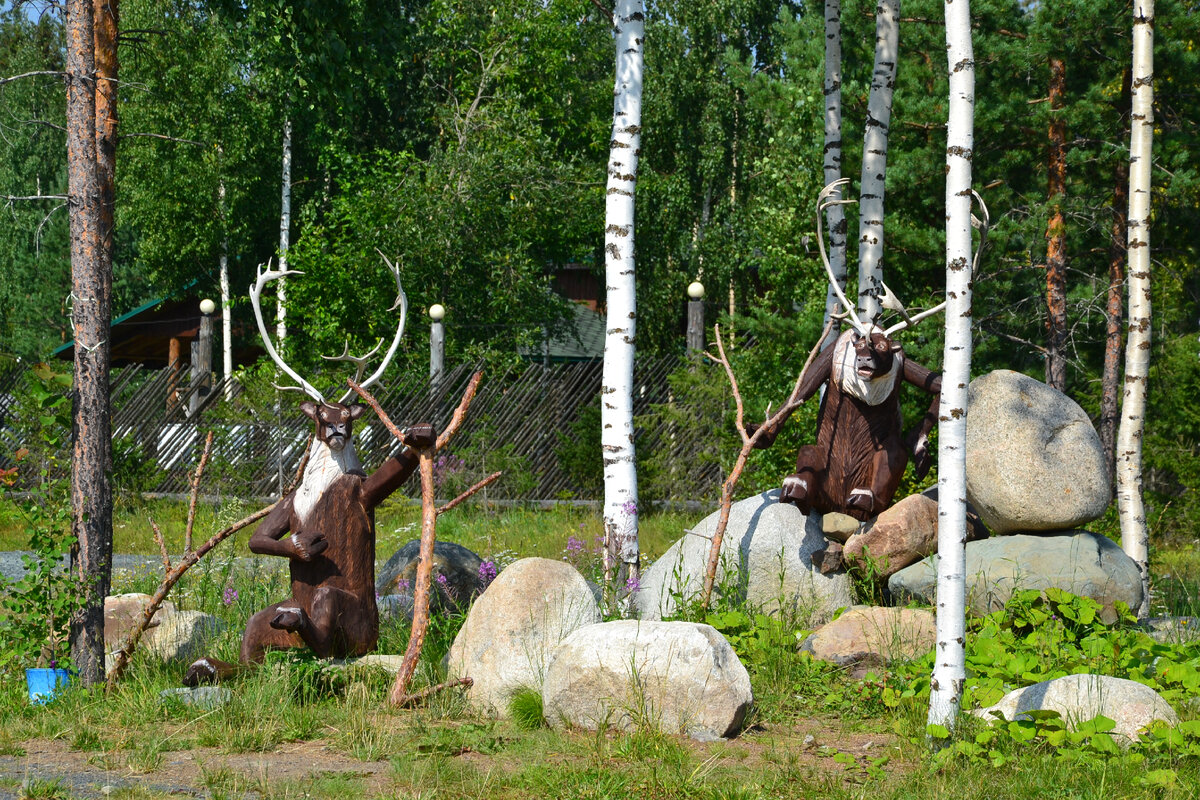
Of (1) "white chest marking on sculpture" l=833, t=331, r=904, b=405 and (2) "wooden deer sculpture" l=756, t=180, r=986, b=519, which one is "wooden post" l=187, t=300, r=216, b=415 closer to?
(2) "wooden deer sculpture" l=756, t=180, r=986, b=519

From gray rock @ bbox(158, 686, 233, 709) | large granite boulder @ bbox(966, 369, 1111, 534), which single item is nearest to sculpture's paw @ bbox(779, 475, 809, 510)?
large granite boulder @ bbox(966, 369, 1111, 534)

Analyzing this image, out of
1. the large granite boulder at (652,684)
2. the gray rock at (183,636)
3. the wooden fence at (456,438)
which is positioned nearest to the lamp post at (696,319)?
the wooden fence at (456,438)

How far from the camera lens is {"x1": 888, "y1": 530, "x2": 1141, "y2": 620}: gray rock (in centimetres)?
626

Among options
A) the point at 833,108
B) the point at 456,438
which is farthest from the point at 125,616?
the point at 833,108

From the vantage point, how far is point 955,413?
179 inches

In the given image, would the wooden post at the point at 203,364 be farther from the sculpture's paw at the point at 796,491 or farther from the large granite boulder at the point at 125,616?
the sculpture's paw at the point at 796,491

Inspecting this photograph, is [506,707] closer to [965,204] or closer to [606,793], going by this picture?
[606,793]

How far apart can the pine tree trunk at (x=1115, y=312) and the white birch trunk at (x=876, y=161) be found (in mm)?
2541

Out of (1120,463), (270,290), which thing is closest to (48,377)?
(1120,463)

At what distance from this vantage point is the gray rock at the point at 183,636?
6.11 metres

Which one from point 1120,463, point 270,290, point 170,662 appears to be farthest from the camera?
point 270,290

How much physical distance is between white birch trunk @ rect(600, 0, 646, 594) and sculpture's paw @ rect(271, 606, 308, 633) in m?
1.85

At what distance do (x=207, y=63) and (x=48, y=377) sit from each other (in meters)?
16.5

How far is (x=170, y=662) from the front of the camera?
236 inches
